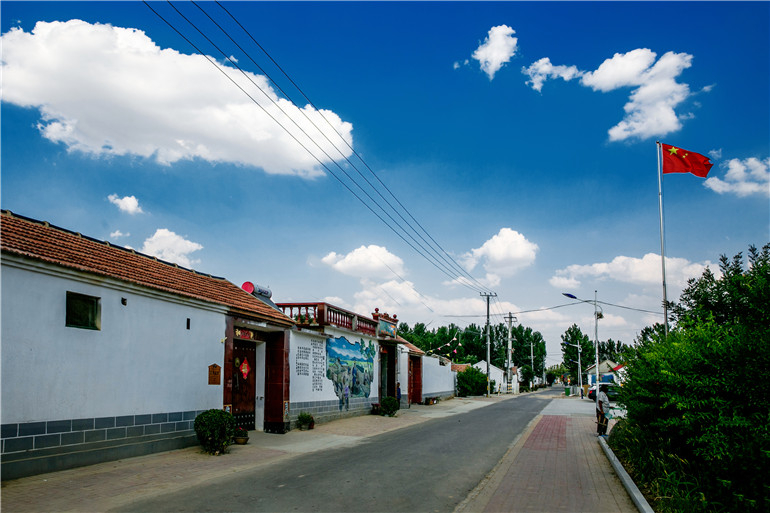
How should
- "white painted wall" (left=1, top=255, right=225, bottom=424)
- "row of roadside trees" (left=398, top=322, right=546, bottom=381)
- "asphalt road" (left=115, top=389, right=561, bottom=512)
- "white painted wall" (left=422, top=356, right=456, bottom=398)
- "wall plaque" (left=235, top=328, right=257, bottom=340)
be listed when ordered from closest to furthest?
"asphalt road" (left=115, top=389, right=561, bottom=512)
"white painted wall" (left=1, top=255, right=225, bottom=424)
"wall plaque" (left=235, top=328, right=257, bottom=340)
"white painted wall" (left=422, top=356, right=456, bottom=398)
"row of roadside trees" (left=398, top=322, right=546, bottom=381)

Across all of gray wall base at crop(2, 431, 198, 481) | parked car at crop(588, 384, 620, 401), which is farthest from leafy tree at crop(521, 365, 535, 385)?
gray wall base at crop(2, 431, 198, 481)

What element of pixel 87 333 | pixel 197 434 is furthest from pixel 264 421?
pixel 87 333

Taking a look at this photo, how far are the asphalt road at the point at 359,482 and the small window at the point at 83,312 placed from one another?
4300 mm

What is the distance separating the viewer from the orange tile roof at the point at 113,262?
10570mm

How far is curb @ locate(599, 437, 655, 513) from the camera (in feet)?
25.8

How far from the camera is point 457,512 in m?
8.04

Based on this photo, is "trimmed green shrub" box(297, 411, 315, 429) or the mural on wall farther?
the mural on wall

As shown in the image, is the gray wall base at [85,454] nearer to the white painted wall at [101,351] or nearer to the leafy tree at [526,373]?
the white painted wall at [101,351]

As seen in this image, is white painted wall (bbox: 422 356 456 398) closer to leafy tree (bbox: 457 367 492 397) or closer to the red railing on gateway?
leafy tree (bbox: 457 367 492 397)

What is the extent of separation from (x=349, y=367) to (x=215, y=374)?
10.1 metres

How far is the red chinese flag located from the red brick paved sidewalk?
404 inches

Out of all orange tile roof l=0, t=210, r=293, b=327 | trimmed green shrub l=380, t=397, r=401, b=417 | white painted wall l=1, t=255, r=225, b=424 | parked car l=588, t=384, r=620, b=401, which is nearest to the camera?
white painted wall l=1, t=255, r=225, b=424

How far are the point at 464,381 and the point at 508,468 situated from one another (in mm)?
41128

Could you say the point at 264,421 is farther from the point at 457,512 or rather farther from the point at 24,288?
the point at 457,512
